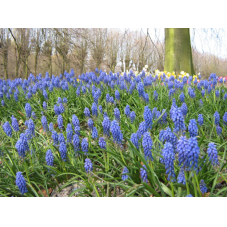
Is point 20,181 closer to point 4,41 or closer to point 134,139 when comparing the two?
point 134,139

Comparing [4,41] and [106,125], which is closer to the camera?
[106,125]

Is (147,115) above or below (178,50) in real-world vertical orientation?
below

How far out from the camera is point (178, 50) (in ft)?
26.9

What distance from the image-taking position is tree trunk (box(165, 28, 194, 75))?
316 inches

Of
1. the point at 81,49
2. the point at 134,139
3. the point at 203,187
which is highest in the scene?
the point at 81,49

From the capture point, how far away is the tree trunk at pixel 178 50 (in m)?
8.02

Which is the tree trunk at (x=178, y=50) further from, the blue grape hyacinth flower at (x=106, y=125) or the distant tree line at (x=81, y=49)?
the blue grape hyacinth flower at (x=106, y=125)

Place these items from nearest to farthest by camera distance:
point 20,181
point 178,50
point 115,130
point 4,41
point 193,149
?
point 193,149, point 20,181, point 115,130, point 4,41, point 178,50

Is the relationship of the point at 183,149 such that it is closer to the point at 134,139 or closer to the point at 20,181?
the point at 134,139

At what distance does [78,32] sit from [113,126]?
19.0 feet

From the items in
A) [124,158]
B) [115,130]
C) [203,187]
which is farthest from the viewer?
[124,158]

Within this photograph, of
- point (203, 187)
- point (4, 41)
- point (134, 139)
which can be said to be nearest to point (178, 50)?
point (4, 41)

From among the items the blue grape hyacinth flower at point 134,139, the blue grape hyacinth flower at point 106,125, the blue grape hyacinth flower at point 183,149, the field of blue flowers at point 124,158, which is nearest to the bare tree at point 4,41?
the field of blue flowers at point 124,158
